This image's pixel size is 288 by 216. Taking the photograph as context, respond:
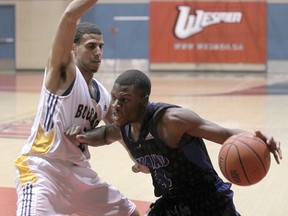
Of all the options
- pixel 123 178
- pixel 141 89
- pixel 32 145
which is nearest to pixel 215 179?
pixel 141 89

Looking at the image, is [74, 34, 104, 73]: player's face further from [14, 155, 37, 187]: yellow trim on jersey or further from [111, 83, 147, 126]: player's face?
[14, 155, 37, 187]: yellow trim on jersey

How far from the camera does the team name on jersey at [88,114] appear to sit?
4.52 metres

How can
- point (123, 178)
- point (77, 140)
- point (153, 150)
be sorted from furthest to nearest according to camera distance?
point (123, 178)
point (77, 140)
point (153, 150)

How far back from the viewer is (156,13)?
23062 millimetres

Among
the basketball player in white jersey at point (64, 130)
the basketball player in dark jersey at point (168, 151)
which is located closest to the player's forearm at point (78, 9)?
the basketball player in white jersey at point (64, 130)

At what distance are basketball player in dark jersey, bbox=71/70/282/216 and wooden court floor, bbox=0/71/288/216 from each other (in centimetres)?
181

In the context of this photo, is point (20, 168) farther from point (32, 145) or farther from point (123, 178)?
point (123, 178)

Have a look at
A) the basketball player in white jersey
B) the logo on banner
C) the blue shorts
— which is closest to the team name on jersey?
the basketball player in white jersey

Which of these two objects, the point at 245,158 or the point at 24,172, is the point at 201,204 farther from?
the point at 24,172

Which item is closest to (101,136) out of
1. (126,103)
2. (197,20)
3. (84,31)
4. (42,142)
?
(42,142)

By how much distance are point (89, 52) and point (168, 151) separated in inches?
41.9

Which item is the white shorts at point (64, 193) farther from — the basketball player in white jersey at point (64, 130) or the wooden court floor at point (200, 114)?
the wooden court floor at point (200, 114)

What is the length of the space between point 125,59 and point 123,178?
53.1ft

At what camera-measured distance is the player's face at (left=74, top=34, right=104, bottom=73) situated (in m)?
4.57
